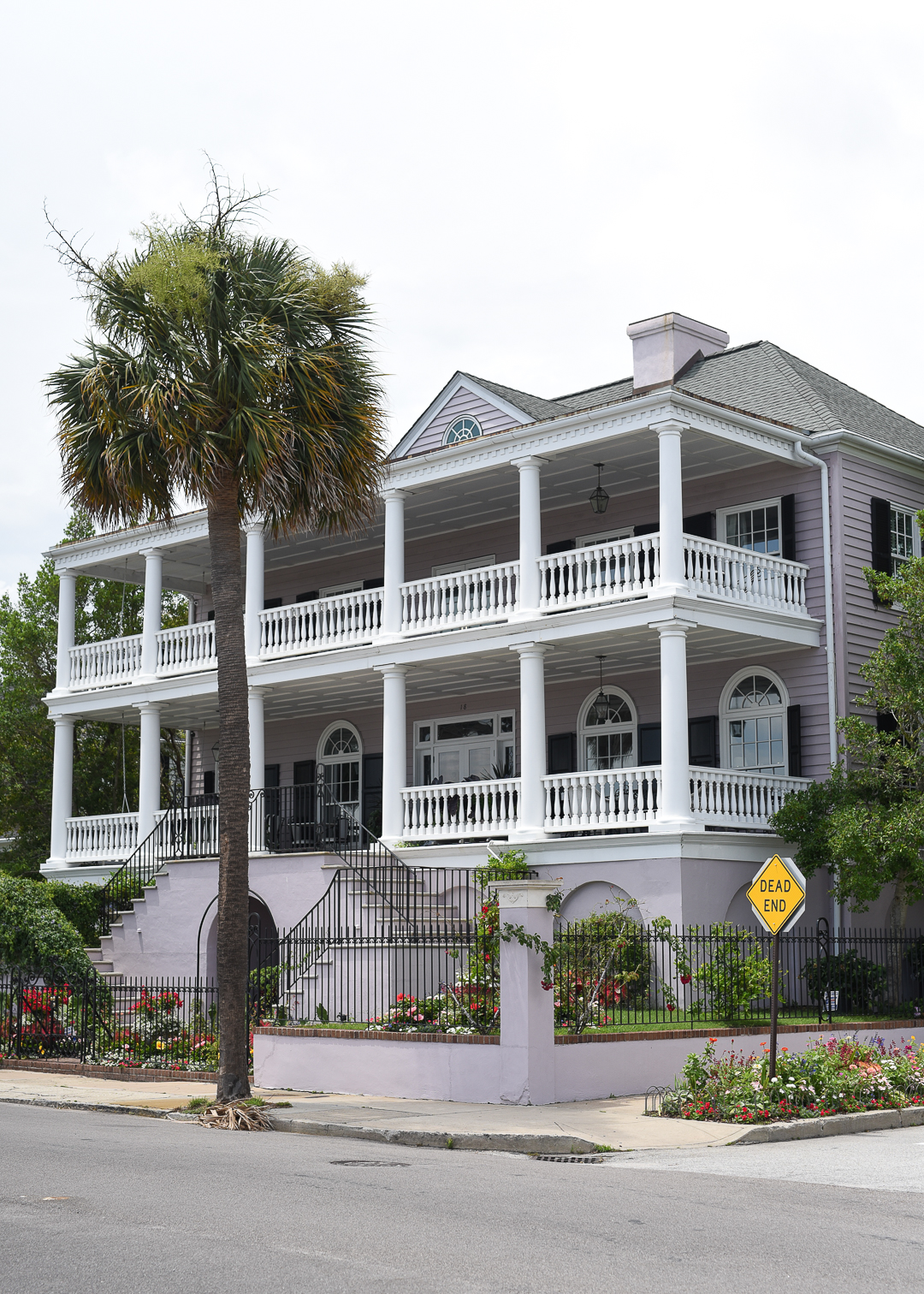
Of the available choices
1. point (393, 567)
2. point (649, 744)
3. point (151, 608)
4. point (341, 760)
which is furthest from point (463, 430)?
point (341, 760)

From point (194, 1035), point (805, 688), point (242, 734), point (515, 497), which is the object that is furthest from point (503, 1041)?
point (515, 497)

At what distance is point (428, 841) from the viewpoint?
2423cm

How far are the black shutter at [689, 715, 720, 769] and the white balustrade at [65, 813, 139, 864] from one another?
10278 mm

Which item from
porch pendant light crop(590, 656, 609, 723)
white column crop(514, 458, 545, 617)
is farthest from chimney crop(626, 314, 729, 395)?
porch pendant light crop(590, 656, 609, 723)

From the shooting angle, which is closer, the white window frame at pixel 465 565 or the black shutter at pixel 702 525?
the black shutter at pixel 702 525

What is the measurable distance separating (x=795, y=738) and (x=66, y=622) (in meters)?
15.2

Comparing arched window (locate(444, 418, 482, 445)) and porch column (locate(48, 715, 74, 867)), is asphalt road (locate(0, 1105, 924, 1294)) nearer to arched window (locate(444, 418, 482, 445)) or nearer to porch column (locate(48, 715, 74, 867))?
arched window (locate(444, 418, 482, 445))

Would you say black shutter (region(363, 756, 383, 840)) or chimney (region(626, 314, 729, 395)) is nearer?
chimney (region(626, 314, 729, 395))

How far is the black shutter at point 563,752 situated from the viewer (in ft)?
86.3

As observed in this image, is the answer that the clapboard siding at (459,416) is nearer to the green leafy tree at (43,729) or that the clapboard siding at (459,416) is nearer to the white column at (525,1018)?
the white column at (525,1018)

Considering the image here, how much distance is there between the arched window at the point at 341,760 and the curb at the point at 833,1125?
16085 mm

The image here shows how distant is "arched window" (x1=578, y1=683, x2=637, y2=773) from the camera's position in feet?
84.8

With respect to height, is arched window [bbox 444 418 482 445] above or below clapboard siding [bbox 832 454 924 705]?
above

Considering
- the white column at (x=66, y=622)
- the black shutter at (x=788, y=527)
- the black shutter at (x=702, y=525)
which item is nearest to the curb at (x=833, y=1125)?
the black shutter at (x=788, y=527)
